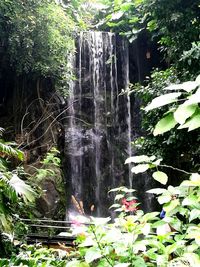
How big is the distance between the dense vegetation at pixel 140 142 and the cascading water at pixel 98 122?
0.91 m

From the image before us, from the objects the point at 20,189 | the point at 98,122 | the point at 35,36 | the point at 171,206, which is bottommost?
the point at 20,189

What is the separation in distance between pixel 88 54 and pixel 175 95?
10.3m

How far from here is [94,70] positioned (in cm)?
1085

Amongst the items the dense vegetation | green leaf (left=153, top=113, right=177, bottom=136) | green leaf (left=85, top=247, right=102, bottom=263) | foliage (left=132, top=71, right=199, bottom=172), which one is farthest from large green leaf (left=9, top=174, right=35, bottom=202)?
green leaf (left=153, top=113, right=177, bottom=136)

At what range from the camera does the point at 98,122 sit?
10656 mm

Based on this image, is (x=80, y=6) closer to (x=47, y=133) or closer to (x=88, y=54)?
(x=88, y=54)

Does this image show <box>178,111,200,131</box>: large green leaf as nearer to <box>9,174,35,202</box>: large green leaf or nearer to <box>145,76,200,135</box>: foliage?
<box>145,76,200,135</box>: foliage

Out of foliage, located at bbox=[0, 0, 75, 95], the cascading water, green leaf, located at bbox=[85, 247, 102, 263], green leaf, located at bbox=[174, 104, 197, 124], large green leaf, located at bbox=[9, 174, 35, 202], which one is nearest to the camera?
green leaf, located at bbox=[174, 104, 197, 124]

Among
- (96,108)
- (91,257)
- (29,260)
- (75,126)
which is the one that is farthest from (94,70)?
(91,257)

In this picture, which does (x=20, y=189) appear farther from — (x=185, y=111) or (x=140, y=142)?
(x=140, y=142)

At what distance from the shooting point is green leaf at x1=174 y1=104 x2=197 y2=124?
0.80 metres

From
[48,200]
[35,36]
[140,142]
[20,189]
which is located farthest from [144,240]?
[35,36]

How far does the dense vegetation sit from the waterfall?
2.94 feet

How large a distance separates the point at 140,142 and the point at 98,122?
437 centimetres
